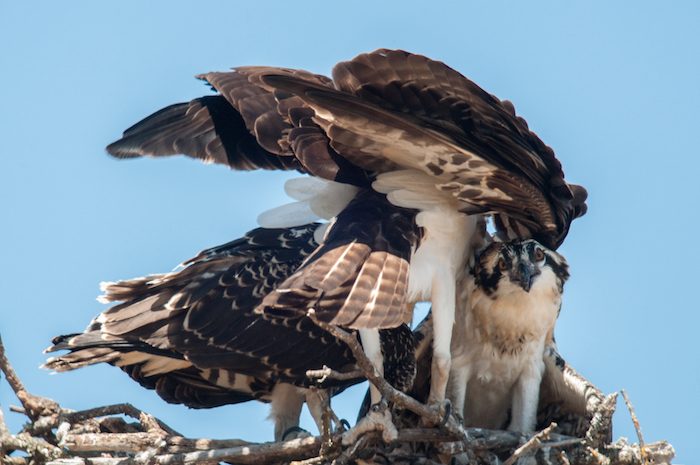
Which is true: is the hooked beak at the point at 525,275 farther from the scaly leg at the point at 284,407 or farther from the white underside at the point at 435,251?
the scaly leg at the point at 284,407

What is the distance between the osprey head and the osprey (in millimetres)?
538

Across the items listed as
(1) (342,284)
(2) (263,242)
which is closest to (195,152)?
(2) (263,242)

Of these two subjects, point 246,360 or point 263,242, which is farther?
point 263,242

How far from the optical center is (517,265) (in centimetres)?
679

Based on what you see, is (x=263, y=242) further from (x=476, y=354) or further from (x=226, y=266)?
(x=476, y=354)

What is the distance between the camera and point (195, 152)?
759cm

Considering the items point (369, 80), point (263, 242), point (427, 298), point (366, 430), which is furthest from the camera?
point (263, 242)

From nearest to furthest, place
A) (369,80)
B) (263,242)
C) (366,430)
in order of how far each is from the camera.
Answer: (369,80), (366,430), (263,242)

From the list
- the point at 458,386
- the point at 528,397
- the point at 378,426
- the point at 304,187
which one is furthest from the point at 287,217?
the point at 528,397

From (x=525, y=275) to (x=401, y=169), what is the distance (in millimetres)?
877

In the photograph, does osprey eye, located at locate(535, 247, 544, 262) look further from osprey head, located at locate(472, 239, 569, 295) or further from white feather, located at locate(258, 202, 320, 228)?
white feather, located at locate(258, 202, 320, 228)

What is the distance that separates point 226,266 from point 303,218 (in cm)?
56

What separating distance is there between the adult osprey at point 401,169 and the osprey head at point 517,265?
115 mm

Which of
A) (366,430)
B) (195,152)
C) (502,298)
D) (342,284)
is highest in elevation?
(195,152)
